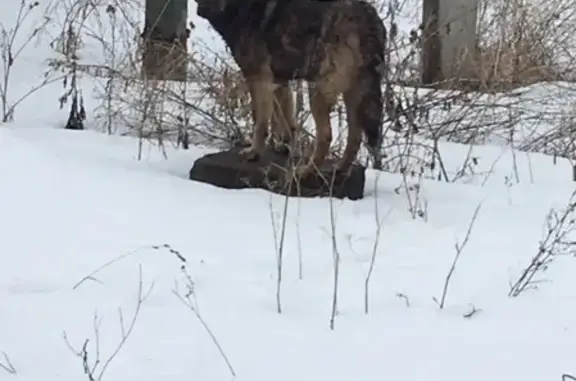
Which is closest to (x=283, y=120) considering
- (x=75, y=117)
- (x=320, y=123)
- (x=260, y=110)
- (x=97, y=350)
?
(x=260, y=110)

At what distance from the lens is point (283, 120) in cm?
456

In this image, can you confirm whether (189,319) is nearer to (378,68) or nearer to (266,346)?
(266,346)

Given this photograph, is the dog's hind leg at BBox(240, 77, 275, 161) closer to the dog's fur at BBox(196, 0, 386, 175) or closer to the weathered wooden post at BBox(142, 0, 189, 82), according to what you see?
the dog's fur at BBox(196, 0, 386, 175)

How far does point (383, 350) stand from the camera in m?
2.66

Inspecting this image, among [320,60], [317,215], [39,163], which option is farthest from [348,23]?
[39,163]

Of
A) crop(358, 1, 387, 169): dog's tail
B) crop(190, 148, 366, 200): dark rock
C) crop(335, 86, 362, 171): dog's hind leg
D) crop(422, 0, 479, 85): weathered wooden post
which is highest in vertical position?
crop(422, 0, 479, 85): weathered wooden post

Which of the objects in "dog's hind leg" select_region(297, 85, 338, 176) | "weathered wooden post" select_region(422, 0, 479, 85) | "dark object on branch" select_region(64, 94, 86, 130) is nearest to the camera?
"dog's hind leg" select_region(297, 85, 338, 176)

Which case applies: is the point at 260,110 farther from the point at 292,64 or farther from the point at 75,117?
the point at 75,117

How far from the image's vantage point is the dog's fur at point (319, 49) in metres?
4.16

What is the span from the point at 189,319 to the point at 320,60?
5.66 ft

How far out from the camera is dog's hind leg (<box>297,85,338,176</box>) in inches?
168

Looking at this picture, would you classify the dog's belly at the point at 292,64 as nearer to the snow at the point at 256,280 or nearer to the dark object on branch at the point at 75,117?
the snow at the point at 256,280

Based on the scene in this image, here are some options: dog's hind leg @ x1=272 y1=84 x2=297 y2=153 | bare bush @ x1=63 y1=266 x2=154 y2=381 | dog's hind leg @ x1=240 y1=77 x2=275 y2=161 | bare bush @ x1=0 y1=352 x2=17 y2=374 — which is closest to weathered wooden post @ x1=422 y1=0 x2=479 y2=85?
dog's hind leg @ x1=272 y1=84 x2=297 y2=153

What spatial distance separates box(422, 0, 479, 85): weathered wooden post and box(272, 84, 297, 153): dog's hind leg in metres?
2.74
